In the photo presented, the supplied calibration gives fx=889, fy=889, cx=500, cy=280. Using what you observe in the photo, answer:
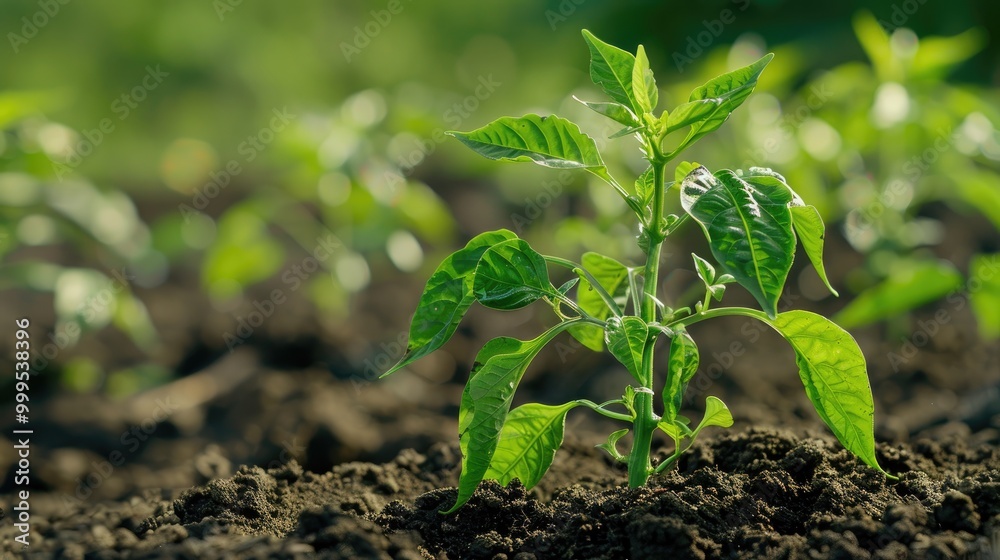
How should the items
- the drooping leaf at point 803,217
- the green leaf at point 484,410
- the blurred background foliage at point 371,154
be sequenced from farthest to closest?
the blurred background foliage at point 371,154 → the green leaf at point 484,410 → the drooping leaf at point 803,217

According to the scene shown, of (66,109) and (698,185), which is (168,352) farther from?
(66,109)

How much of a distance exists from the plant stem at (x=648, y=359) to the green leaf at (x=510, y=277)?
18 cm

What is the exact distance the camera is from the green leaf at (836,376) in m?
1.46

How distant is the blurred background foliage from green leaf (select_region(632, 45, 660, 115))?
1.32m

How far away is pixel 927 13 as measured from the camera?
510 centimetres

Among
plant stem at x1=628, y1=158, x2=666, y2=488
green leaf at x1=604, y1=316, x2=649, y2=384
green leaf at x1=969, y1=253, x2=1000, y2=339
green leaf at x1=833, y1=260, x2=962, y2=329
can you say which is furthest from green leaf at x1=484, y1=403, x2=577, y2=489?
green leaf at x1=969, y1=253, x2=1000, y2=339

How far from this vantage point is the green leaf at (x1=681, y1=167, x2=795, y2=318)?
4.13ft

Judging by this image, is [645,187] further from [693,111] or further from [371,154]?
[371,154]

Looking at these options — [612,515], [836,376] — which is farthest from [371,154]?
[836,376]

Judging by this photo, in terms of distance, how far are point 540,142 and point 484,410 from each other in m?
0.47

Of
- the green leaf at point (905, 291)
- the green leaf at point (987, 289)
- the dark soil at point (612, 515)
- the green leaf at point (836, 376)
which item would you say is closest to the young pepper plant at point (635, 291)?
the green leaf at point (836, 376)

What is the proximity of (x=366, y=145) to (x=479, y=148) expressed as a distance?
1.64 m

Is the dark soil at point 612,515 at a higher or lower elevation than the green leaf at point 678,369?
lower

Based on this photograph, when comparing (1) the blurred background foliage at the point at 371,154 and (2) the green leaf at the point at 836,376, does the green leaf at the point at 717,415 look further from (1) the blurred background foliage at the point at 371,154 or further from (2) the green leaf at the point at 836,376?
(1) the blurred background foliage at the point at 371,154
